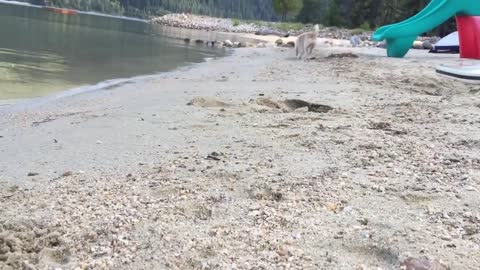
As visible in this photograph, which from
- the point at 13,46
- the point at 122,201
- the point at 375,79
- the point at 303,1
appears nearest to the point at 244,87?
the point at 375,79

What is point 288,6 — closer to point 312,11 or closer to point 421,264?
point 312,11

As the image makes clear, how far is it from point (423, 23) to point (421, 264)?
10.9m

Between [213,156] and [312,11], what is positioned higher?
[312,11]

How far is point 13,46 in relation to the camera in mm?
15672

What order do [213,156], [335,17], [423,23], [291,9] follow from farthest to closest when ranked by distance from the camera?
[291,9], [335,17], [423,23], [213,156]

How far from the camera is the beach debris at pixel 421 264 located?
208cm

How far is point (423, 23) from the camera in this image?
39.1ft

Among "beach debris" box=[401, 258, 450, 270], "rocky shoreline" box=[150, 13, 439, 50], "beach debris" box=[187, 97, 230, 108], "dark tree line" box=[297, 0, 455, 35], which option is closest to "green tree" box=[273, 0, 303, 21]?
"dark tree line" box=[297, 0, 455, 35]

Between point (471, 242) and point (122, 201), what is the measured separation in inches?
Result: 71.0

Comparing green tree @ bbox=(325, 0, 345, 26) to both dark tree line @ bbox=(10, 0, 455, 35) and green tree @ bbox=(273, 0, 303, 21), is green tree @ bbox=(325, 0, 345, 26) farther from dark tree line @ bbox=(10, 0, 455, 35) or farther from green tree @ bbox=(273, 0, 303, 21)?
green tree @ bbox=(273, 0, 303, 21)

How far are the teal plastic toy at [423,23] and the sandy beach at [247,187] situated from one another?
19.1 ft

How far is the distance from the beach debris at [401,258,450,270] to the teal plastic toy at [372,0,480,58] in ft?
32.5

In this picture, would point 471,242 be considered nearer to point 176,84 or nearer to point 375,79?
point 375,79

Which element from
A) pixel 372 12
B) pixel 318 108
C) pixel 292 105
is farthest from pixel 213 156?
pixel 372 12
